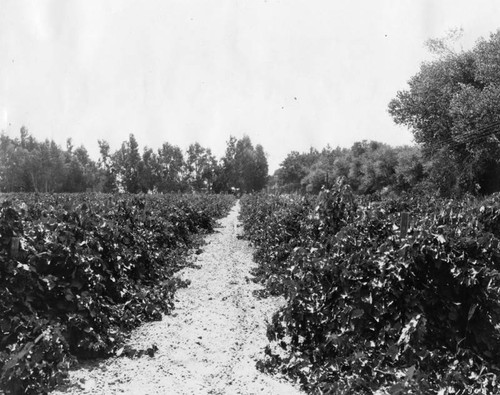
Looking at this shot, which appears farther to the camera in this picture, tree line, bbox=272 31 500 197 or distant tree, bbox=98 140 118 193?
distant tree, bbox=98 140 118 193

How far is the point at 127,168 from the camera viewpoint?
81875mm

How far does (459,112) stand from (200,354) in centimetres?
2203

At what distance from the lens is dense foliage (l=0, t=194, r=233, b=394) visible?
379 cm

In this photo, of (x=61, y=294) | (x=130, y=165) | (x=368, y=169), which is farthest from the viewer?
(x=130, y=165)

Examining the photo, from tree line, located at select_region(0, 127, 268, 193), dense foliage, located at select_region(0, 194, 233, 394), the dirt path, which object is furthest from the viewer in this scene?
tree line, located at select_region(0, 127, 268, 193)

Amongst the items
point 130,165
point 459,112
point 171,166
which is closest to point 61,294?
point 459,112

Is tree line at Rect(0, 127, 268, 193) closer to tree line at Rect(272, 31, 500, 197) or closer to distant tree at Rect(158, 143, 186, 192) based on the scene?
distant tree at Rect(158, 143, 186, 192)

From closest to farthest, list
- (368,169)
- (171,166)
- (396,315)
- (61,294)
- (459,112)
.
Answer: (396,315) → (61,294) → (459,112) → (368,169) → (171,166)

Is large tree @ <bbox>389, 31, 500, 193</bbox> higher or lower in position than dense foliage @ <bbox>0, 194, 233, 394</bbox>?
higher

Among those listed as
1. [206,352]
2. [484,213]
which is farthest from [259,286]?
[484,213]

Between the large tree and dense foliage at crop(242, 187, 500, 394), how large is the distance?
19923mm

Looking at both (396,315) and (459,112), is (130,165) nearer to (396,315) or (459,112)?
(459,112)

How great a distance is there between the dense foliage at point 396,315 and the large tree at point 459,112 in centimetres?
1992

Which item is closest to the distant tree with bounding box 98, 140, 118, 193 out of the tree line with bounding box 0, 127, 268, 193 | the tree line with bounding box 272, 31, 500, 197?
the tree line with bounding box 0, 127, 268, 193
